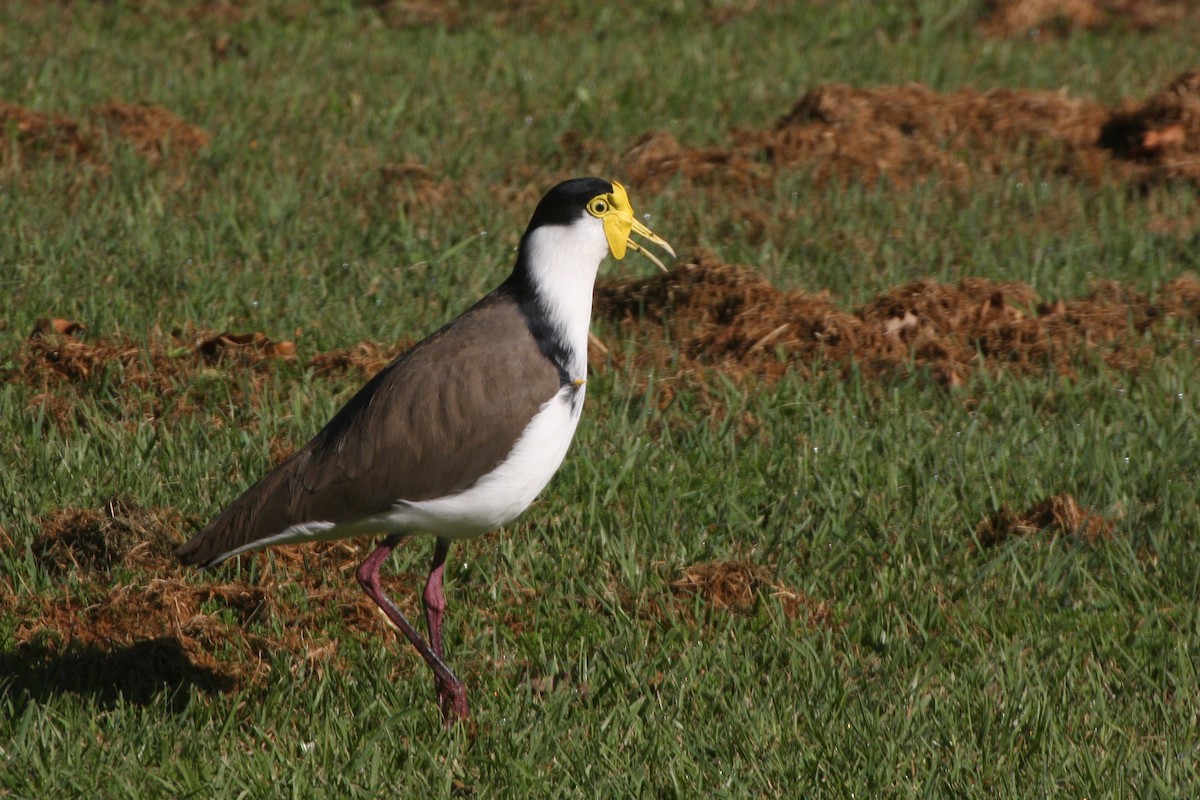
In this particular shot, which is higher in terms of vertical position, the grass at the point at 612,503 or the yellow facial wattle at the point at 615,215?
the yellow facial wattle at the point at 615,215

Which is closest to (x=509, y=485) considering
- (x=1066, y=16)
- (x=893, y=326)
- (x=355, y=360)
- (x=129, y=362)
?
(x=355, y=360)

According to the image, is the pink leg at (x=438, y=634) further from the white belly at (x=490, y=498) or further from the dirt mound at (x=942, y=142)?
the dirt mound at (x=942, y=142)

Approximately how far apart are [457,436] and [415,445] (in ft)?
0.46

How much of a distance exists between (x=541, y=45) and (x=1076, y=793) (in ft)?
30.5

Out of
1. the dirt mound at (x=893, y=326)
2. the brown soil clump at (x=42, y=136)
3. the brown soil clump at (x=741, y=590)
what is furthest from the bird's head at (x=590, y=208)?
the brown soil clump at (x=42, y=136)

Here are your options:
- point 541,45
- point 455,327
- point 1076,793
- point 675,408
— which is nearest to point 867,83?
point 541,45

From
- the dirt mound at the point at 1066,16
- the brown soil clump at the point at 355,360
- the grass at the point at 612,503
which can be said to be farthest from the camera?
the dirt mound at the point at 1066,16

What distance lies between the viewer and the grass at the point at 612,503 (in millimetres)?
4832

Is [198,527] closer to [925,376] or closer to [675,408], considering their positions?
[675,408]

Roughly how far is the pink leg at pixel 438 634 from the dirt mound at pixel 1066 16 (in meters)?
9.45

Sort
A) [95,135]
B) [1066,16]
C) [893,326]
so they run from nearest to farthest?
[893,326], [95,135], [1066,16]

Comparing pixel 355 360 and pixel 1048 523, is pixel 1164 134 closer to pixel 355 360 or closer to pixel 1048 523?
pixel 1048 523

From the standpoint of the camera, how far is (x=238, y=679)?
5.29 meters

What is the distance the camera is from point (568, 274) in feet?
17.1
